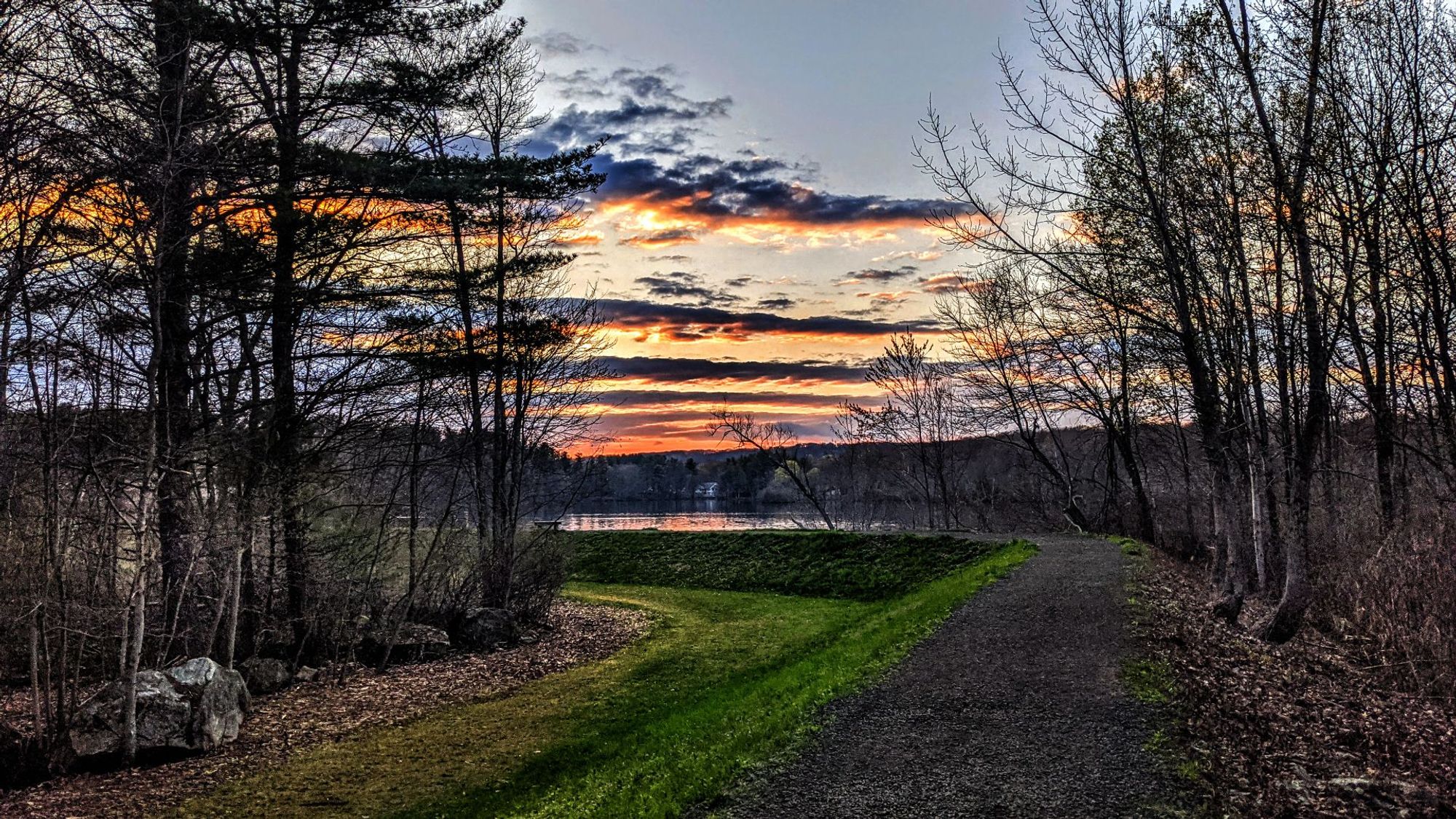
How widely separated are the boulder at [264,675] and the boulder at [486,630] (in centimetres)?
404

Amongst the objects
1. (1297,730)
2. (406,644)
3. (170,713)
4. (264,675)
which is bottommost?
(406,644)

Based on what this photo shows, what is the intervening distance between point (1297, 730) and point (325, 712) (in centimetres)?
1117

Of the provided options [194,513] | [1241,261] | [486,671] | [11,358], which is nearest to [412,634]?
[486,671]

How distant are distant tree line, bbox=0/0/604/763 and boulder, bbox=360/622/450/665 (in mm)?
421

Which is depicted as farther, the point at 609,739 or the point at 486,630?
the point at 486,630

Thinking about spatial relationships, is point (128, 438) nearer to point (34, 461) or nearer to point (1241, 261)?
point (34, 461)

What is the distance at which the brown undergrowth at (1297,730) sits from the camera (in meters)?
5.11

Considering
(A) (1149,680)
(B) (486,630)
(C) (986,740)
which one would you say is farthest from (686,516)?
(C) (986,740)

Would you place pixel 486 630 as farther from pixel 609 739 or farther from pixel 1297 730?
pixel 1297 730

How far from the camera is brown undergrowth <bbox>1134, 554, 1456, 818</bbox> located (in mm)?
5113

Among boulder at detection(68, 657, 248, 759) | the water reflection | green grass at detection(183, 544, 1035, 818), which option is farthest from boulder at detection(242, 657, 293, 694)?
the water reflection

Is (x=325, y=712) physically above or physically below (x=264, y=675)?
below

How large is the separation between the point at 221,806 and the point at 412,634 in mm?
→ 7079

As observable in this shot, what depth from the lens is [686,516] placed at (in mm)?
72875
